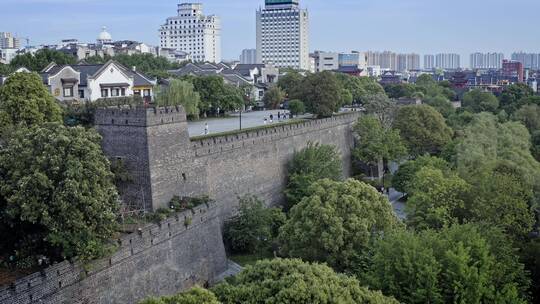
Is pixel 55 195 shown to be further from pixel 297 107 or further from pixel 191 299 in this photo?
pixel 297 107

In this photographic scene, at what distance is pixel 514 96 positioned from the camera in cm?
5581

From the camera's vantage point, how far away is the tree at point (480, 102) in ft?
176

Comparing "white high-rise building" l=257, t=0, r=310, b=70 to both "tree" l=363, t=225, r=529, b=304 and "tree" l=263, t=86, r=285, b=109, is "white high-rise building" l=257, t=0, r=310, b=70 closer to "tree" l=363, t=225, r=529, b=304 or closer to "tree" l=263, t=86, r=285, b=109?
"tree" l=263, t=86, r=285, b=109

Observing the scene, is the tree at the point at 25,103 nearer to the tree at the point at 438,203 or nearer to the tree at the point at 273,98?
the tree at the point at 438,203

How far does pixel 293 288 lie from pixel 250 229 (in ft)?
35.1

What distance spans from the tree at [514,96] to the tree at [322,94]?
2229 centimetres

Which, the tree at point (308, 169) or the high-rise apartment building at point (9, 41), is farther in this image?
the high-rise apartment building at point (9, 41)

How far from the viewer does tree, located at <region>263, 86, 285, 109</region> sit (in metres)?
48.0

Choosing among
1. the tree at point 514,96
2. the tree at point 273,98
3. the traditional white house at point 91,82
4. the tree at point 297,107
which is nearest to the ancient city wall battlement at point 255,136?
the tree at point 297,107

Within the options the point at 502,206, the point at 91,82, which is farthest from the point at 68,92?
the point at 502,206

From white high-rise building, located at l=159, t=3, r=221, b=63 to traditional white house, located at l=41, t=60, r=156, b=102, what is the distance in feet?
265

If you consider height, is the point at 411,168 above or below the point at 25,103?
below

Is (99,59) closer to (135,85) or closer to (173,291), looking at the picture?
(135,85)

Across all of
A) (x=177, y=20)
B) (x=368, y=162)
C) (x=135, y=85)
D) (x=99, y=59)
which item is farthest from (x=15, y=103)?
(x=177, y=20)
